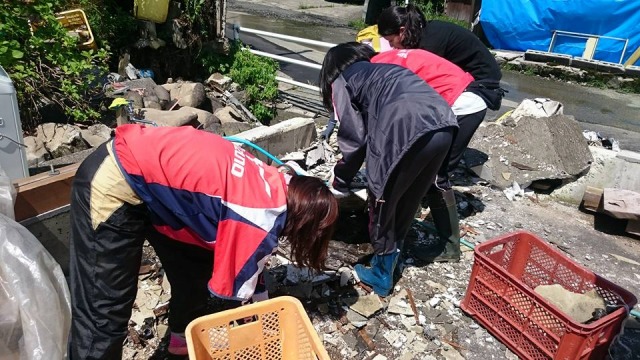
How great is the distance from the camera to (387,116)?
303 cm

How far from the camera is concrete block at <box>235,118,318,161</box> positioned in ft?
16.1

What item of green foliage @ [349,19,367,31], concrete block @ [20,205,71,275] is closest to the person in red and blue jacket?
concrete block @ [20,205,71,275]

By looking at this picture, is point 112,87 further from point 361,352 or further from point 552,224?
point 552,224

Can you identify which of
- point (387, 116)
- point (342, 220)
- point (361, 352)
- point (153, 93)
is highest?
point (387, 116)

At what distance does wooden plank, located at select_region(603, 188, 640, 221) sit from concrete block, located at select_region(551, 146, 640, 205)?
1.24 feet

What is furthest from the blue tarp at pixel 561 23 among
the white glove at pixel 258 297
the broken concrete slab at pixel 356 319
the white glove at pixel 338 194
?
the white glove at pixel 258 297

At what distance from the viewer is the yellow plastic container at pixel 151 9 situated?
240 inches

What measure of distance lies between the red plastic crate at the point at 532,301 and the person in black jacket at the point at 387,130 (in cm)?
65

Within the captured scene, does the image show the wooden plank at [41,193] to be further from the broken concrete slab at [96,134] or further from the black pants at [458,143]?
the black pants at [458,143]

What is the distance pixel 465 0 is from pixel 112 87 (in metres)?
15.1

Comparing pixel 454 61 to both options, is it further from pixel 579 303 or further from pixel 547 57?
pixel 547 57

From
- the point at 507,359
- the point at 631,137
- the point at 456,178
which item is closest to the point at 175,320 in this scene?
the point at 507,359

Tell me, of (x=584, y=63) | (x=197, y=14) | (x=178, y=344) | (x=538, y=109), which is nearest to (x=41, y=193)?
(x=178, y=344)

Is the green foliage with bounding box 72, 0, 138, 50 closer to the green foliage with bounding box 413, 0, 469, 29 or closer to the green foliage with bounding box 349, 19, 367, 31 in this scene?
the green foliage with bounding box 349, 19, 367, 31
